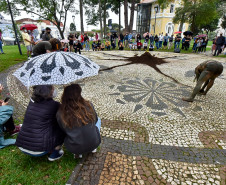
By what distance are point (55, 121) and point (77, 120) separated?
1.54 feet

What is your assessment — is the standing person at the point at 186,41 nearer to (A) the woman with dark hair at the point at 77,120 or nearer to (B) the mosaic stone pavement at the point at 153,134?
(B) the mosaic stone pavement at the point at 153,134

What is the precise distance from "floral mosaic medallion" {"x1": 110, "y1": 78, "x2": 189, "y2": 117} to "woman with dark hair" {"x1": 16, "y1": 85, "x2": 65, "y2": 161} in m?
2.54

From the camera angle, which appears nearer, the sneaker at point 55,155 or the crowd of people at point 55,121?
the crowd of people at point 55,121

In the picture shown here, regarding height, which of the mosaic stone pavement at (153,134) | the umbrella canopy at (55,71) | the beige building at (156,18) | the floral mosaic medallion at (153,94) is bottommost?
the mosaic stone pavement at (153,134)

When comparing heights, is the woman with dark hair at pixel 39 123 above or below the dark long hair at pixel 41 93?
below

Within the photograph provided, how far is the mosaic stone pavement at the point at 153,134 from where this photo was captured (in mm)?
2229

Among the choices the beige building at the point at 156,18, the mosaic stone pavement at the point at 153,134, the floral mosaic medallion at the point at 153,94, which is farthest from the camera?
the beige building at the point at 156,18

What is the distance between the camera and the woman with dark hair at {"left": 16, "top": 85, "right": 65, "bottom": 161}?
1986mm

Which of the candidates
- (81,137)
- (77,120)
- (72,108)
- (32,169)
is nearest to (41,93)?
(72,108)

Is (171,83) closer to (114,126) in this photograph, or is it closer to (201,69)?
(201,69)

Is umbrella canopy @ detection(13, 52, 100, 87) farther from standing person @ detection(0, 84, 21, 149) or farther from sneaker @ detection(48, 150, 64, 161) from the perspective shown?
sneaker @ detection(48, 150, 64, 161)

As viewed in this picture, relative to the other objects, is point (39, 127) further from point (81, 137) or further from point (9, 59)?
point (9, 59)

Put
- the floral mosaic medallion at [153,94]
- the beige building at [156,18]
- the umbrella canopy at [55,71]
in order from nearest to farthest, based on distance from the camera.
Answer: the umbrella canopy at [55,71], the floral mosaic medallion at [153,94], the beige building at [156,18]

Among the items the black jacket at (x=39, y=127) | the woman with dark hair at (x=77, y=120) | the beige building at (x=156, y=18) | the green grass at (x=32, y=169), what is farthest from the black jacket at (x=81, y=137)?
the beige building at (x=156, y=18)
